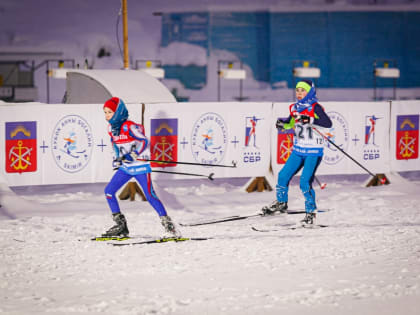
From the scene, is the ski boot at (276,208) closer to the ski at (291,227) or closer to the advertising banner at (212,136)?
the ski at (291,227)

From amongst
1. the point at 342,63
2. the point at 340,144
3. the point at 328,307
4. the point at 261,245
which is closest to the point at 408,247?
the point at 261,245

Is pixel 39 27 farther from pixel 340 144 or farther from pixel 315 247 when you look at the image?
pixel 315 247

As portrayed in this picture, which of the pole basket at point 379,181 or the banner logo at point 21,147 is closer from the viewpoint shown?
the banner logo at point 21,147

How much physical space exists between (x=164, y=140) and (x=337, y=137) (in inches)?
133

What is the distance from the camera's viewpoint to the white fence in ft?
39.7

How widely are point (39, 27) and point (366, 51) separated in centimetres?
2500

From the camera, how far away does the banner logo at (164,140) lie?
503 inches

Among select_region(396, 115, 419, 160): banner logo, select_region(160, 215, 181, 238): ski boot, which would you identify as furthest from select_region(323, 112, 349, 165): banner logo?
select_region(160, 215, 181, 238): ski boot

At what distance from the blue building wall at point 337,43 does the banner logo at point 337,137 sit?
2926 centimetres

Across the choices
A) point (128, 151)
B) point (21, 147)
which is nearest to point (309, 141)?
point (128, 151)

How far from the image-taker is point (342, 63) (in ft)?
143

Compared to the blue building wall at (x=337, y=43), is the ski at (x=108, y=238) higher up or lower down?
lower down

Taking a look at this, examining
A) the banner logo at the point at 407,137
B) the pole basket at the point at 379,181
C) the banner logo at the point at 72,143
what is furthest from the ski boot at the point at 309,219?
the banner logo at the point at 407,137

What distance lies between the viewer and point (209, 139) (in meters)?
13.1
